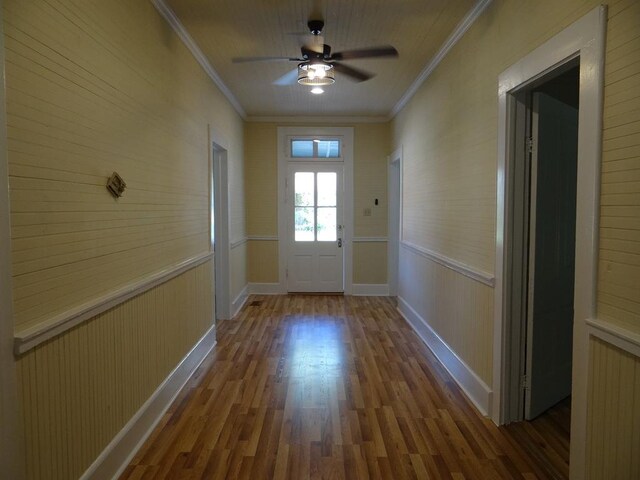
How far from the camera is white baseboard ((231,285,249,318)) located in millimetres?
5496

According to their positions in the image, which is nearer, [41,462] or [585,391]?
[41,462]

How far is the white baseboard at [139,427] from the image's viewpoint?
207cm

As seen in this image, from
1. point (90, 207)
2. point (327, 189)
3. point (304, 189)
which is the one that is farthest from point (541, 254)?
point (304, 189)

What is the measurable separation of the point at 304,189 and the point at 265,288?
5.43 feet

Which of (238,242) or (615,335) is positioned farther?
(238,242)

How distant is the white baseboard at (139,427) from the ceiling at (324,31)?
253 cm

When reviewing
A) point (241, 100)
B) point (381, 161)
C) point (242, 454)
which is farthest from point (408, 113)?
point (242, 454)

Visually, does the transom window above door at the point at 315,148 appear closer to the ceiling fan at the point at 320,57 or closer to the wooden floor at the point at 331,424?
the ceiling fan at the point at 320,57

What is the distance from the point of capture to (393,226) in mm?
6570

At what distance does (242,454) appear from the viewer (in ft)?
7.87

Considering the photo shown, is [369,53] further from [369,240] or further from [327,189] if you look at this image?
[369,240]

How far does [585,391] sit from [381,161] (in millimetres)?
5182

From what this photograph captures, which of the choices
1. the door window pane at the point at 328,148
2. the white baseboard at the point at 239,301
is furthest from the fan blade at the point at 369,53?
the door window pane at the point at 328,148

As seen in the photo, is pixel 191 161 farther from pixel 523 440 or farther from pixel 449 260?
pixel 523 440
